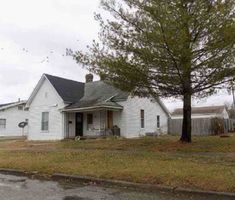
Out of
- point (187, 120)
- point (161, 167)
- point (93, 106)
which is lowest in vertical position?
point (161, 167)

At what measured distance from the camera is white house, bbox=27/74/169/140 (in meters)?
29.3

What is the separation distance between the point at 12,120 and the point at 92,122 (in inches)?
557

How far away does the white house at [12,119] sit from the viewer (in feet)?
132

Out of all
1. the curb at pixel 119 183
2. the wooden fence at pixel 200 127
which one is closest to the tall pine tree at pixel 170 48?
the curb at pixel 119 183

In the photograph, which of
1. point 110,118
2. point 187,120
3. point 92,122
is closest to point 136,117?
point 110,118

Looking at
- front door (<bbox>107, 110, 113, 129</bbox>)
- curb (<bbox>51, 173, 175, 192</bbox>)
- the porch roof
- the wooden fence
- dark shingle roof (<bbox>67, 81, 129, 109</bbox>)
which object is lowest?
curb (<bbox>51, 173, 175, 192</bbox>)

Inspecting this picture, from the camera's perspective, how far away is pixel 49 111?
1220 inches

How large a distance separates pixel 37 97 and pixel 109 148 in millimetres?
14015

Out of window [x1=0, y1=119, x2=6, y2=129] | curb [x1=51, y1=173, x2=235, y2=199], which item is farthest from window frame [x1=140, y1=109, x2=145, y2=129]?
curb [x1=51, y1=173, x2=235, y2=199]

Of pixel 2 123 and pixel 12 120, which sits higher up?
pixel 12 120

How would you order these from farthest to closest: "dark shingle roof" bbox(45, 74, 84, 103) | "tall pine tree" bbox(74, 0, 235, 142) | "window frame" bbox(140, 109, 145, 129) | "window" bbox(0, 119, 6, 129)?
"window" bbox(0, 119, 6, 129) < "window frame" bbox(140, 109, 145, 129) < "dark shingle roof" bbox(45, 74, 84, 103) < "tall pine tree" bbox(74, 0, 235, 142)

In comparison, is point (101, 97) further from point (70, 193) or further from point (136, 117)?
point (70, 193)

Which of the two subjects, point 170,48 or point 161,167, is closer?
point 161,167

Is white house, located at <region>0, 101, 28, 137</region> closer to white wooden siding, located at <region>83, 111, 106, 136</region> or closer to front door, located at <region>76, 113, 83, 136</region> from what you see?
front door, located at <region>76, 113, 83, 136</region>
